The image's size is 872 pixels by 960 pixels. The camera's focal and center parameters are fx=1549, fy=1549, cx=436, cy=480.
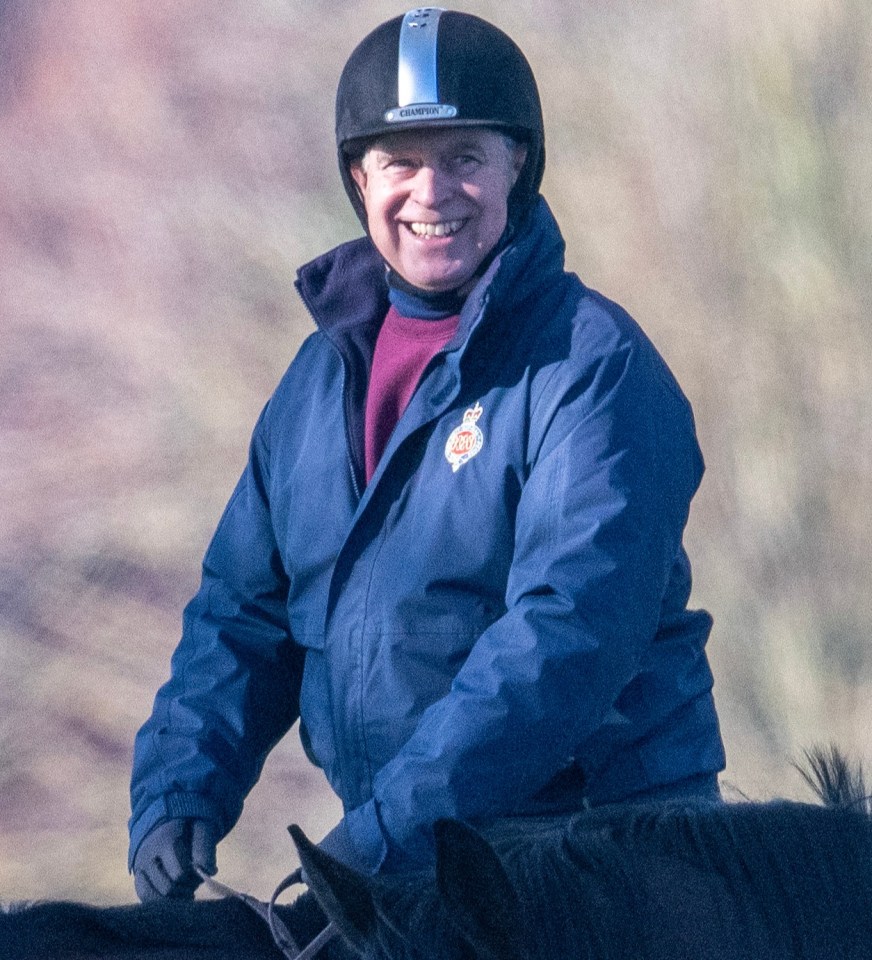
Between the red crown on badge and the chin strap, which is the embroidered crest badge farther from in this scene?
the chin strap

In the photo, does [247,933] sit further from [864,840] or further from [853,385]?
[853,385]

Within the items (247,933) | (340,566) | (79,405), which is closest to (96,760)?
(79,405)

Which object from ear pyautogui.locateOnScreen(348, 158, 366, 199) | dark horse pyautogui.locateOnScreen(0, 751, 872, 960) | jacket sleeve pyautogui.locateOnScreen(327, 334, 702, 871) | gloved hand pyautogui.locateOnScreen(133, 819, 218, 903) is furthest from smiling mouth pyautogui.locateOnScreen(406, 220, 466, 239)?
dark horse pyautogui.locateOnScreen(0, 751, 872, 960)

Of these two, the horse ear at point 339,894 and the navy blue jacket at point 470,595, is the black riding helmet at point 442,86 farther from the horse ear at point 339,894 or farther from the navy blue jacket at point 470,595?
the horse ear at point 339,894

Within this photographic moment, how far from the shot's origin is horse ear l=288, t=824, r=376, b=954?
1.32 metres

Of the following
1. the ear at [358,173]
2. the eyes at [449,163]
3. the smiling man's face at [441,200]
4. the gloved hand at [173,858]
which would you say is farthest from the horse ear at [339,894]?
the ear at [358,173]

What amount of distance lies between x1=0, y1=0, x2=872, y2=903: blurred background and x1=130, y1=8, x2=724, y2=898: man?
165 cm

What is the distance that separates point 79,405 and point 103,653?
25.7 inches

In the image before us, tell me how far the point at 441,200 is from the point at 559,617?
72 centimetres

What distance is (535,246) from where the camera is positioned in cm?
220

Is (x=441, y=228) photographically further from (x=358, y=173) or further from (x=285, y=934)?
(x=285, y=934)

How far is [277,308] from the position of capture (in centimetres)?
419

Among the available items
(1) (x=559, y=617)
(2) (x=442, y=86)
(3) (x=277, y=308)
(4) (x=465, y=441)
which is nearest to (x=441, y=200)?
(2) (x=442, y=86)

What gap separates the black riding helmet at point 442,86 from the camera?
7.43ft
